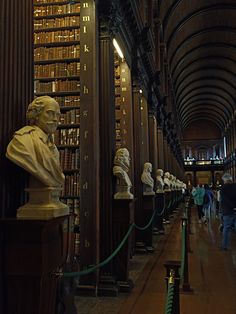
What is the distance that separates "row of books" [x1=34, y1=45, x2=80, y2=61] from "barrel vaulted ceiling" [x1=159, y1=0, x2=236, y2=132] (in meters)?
9.12

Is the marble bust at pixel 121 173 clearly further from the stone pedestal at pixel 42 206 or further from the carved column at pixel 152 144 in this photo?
the carved column at pixel 152 144

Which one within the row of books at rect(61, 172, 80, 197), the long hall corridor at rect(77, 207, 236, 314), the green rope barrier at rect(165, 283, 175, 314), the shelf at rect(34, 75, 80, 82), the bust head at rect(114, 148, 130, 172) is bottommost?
the long hall corridor at rect(77, 207, 236, 314)

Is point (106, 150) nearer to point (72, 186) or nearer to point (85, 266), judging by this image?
point (72, 186)

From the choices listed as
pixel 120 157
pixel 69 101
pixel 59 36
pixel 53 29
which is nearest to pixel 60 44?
pixel 59 36

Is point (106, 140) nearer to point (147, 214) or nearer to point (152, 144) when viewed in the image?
point (147, 214)

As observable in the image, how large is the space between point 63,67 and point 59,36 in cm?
44

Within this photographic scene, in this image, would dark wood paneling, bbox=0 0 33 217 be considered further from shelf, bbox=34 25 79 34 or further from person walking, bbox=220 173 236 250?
person walking, bbox=220 173 236 250

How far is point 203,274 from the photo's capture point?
5.25 metres

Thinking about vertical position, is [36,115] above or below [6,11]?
below

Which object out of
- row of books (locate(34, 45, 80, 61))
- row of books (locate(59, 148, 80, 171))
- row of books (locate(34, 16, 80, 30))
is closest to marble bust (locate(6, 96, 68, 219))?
row of books (locate(59, 148, 80, 171))

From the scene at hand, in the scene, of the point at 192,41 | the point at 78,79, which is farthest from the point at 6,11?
the point at 192,41

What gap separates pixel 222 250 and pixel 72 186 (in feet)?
12.9

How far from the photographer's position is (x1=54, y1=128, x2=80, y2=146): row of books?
15.3 ft

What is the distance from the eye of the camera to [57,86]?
4816 mm
